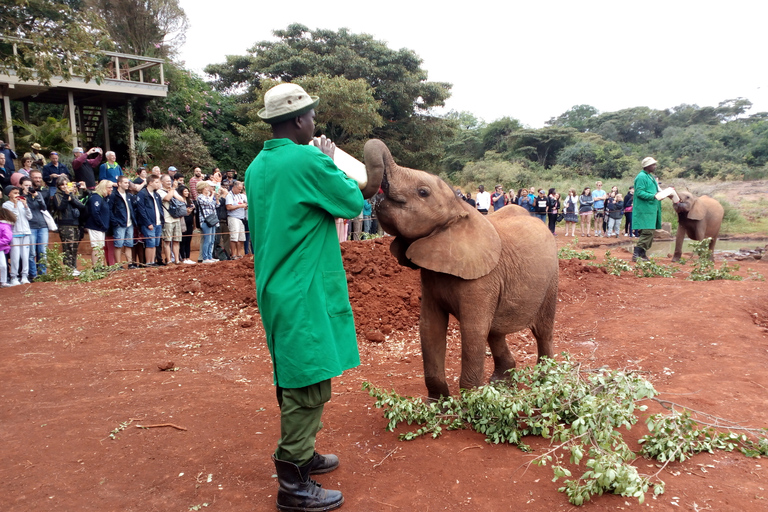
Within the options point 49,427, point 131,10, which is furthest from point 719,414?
point 131,10

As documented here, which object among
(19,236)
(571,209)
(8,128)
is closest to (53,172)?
(19,236)

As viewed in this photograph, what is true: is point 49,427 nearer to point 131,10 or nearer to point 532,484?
point 532,484

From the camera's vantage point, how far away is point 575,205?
64.6 ft

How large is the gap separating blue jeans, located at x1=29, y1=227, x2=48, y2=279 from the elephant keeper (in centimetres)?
951

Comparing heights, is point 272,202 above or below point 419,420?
above

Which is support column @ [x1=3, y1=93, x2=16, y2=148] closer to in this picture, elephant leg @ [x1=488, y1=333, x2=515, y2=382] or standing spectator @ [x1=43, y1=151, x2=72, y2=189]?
standing spectator @ [x1=43, y1=151, x2=72, y2=189]

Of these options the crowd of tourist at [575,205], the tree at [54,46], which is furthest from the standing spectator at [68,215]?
the crowd of tourist at [575,205]

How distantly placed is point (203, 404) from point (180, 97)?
897 inches

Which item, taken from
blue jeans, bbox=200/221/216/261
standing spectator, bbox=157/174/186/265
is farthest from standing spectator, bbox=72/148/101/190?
blue jeans, bbox=200/221/216/261

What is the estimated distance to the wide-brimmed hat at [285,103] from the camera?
9.23 feet

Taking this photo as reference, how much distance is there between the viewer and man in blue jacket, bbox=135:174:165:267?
11.1 meters

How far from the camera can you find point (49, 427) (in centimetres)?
407

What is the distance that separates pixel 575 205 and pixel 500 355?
53.6ft

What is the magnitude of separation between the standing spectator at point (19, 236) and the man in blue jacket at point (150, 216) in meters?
1.96
